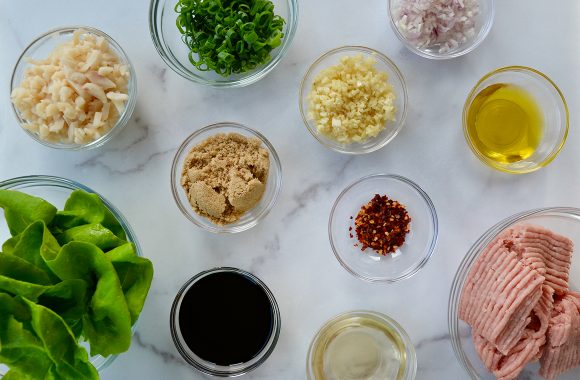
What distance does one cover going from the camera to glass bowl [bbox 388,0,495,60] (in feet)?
5.89

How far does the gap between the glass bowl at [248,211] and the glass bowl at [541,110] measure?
571 mm

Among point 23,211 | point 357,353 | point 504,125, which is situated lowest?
point 357,353

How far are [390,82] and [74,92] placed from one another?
2.97ft

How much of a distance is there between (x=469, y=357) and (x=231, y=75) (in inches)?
41.8

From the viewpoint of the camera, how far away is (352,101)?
1.75 metres

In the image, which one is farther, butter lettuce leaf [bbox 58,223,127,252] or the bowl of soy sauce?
the bowl of soy sauce

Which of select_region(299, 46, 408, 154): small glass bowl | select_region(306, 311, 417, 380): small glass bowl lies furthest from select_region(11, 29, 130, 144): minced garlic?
select_region(306, 311, 417, 380): small glass bowl

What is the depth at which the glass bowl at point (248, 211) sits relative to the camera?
5.83ft

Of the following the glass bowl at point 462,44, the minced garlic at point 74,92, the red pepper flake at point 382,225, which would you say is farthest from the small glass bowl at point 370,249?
the minced garlic at point 74,92

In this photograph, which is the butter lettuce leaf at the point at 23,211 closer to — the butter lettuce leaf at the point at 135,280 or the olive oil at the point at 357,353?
the butter lettuce leaf at the point at 135,280

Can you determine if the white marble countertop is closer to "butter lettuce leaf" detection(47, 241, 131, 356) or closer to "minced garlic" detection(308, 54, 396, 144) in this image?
"minced garlic" detection(308, 54, 396, 144)

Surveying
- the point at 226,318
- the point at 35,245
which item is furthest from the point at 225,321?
the point at 35,245

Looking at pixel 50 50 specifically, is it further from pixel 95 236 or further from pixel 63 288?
pixel 63 288

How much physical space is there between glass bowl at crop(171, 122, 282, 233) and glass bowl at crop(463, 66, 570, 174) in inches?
22.5
